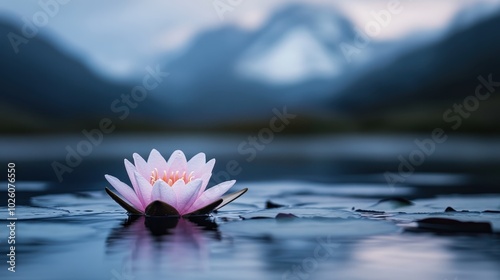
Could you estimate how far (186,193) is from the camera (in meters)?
3.47

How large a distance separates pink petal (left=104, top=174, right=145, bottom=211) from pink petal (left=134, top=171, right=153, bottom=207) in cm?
4

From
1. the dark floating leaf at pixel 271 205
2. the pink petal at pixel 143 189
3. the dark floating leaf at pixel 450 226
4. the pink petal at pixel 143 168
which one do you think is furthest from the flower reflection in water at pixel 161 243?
the dark floating leaf at pixel 450 226

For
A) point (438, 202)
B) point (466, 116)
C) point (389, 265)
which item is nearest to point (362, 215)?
point (438, 202)

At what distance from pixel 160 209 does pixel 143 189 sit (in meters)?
0.19

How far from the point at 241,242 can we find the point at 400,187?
9.88 ft

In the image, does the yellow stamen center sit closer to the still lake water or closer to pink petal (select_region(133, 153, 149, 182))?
pink petal (select_region(133, 153, 149, 182))

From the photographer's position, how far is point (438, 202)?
4.17m

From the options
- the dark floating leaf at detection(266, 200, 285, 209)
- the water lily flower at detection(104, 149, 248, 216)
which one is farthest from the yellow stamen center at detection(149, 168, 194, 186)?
the dark floating leaf at detection(266, 200, 285, 209)

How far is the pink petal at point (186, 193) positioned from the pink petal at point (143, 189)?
0.11m

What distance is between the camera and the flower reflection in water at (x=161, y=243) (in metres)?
2.53

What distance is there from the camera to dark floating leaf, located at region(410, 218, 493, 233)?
3277 mm

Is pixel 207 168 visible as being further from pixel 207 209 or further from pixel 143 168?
pixel 143 168

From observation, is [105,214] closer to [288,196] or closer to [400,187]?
[288,196]

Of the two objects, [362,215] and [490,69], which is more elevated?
[490,69]
